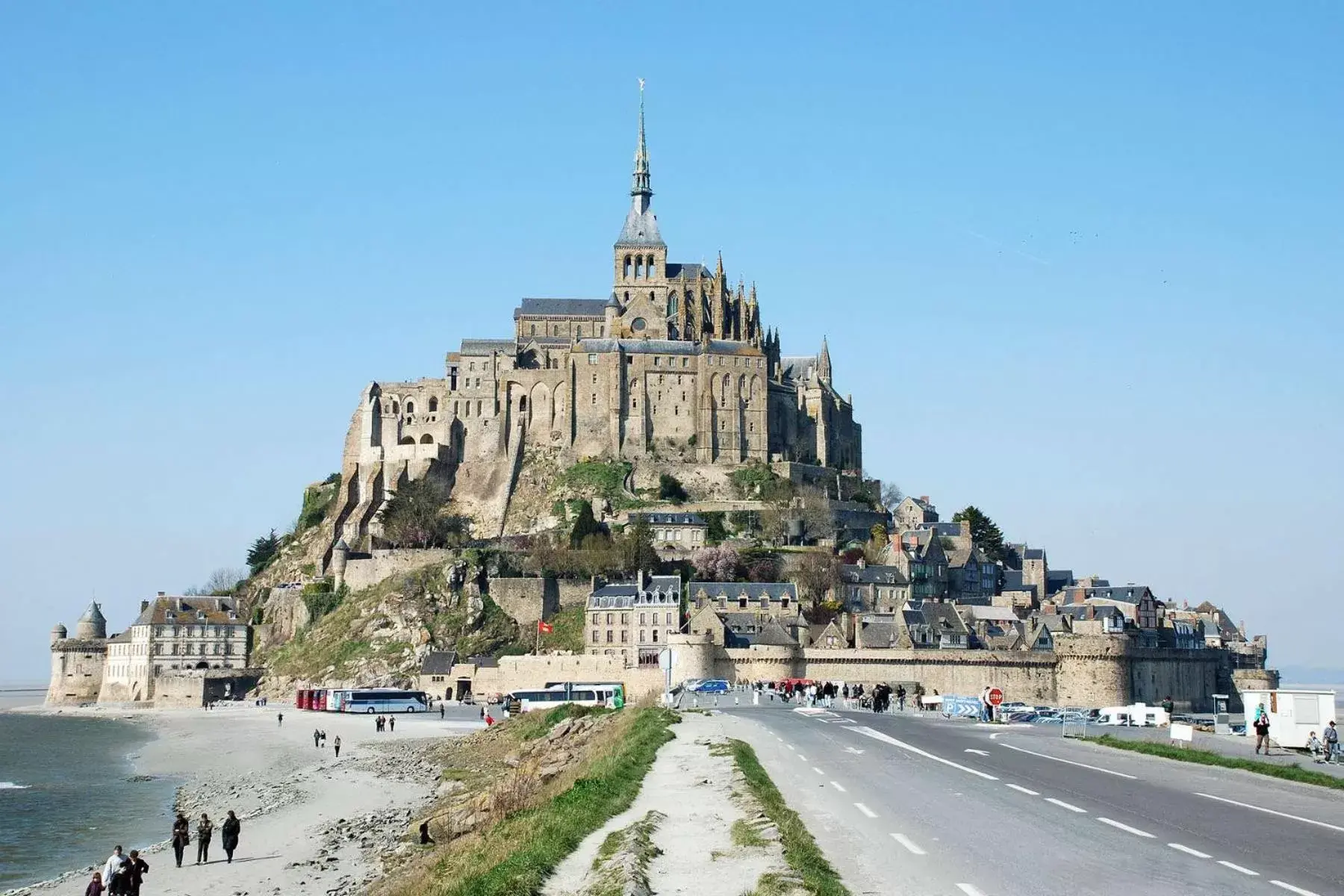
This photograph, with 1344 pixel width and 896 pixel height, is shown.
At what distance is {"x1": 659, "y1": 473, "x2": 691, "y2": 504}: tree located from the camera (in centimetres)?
10300

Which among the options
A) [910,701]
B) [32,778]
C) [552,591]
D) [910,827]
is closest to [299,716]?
[552,591]

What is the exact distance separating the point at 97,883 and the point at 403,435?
282 ft

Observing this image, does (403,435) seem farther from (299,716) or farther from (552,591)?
(299,716)

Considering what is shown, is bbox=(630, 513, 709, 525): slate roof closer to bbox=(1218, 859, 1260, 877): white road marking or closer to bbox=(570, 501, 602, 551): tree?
bbox=(570, 501, 602, 551): tree

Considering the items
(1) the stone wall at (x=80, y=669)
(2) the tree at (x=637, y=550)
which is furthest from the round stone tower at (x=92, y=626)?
(2) the tree at (x=637, y=550)

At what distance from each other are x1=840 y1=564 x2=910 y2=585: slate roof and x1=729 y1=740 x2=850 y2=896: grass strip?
64.8 metres

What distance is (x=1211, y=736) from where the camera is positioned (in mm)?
37344

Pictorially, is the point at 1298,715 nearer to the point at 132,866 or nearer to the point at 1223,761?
the point at 1223,761

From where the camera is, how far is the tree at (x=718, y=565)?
306 feet

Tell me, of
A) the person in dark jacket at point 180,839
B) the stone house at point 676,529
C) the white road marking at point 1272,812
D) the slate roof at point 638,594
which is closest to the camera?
the white road marking at point 1272,812

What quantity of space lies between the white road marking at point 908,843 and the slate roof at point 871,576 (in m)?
72.1

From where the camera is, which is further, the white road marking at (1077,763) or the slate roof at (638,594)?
the slate roof at (638,594)

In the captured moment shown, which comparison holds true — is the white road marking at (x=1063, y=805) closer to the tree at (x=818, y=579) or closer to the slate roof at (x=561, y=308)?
the tree at (x=818, y=579)

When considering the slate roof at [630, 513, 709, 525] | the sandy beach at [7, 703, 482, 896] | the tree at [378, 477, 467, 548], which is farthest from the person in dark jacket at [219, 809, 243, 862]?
the tree at [378, 477, 467, 548]
